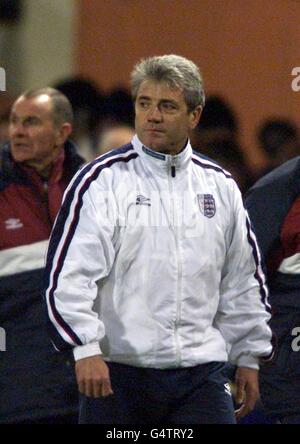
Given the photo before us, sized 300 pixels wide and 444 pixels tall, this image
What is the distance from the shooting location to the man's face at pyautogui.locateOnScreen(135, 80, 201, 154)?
384cm

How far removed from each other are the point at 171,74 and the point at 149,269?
52 centimetres

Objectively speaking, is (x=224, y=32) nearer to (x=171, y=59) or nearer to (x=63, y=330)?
(x=171, y=59)

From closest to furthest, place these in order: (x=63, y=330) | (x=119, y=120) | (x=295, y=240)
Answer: (x=63, y=330) → (x=295, y=240) → (x=119, y=120)

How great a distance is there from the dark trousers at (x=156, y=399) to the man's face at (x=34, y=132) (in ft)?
3.49

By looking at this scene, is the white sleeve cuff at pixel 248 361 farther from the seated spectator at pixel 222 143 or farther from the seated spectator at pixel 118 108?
the seated spectator at pixel 118 108

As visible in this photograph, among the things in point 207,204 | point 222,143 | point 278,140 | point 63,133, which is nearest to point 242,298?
point 207,204

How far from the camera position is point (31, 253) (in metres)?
4.58

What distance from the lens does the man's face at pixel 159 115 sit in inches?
151

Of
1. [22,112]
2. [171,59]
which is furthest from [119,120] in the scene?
[171,59]

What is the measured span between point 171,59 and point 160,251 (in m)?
0.51

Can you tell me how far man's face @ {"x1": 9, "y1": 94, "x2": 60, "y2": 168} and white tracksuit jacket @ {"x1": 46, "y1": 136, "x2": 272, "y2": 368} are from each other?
31.7 inches

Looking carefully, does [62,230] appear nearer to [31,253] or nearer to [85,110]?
[31,253]

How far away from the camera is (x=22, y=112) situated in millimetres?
4676

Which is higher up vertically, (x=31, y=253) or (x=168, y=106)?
(x=168, y=106)
